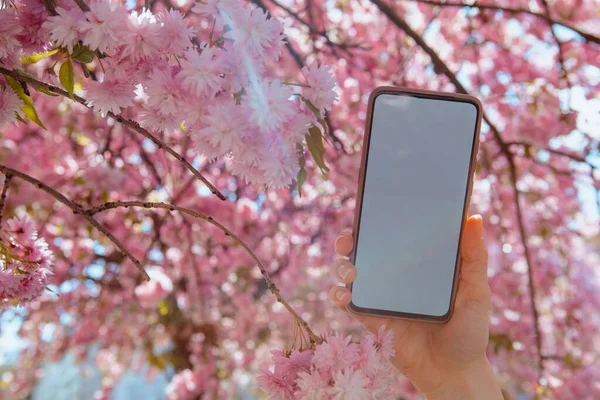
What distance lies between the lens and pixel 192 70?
580 millimetres

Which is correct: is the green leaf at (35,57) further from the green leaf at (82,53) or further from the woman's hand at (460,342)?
the woman's hand at (460,342)

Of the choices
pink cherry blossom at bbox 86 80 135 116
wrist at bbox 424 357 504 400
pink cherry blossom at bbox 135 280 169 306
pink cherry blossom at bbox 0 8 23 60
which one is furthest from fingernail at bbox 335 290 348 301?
pink cherry blossom at bbox 135 280 169 306

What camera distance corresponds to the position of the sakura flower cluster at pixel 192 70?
22.6 inches

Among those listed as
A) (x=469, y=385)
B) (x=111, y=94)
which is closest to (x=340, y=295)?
(x=469, y=385)

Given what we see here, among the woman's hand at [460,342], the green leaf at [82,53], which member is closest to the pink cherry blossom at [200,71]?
the green leaf at [82,53]

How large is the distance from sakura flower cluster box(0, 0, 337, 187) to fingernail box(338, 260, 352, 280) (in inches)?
7.9

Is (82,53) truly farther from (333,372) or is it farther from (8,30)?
(333,372)

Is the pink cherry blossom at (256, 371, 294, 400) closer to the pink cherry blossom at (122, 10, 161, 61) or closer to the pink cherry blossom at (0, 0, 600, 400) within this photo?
the pink cherry blossom at (0, 0, 600, 400)

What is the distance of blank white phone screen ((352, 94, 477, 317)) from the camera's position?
844mm

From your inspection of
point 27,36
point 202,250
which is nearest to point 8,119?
point 27,36

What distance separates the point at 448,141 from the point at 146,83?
48 centimetres

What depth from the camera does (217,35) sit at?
62 cm

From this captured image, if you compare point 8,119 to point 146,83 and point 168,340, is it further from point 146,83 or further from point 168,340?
point 168,340

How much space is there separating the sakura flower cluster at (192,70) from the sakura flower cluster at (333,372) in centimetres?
20
